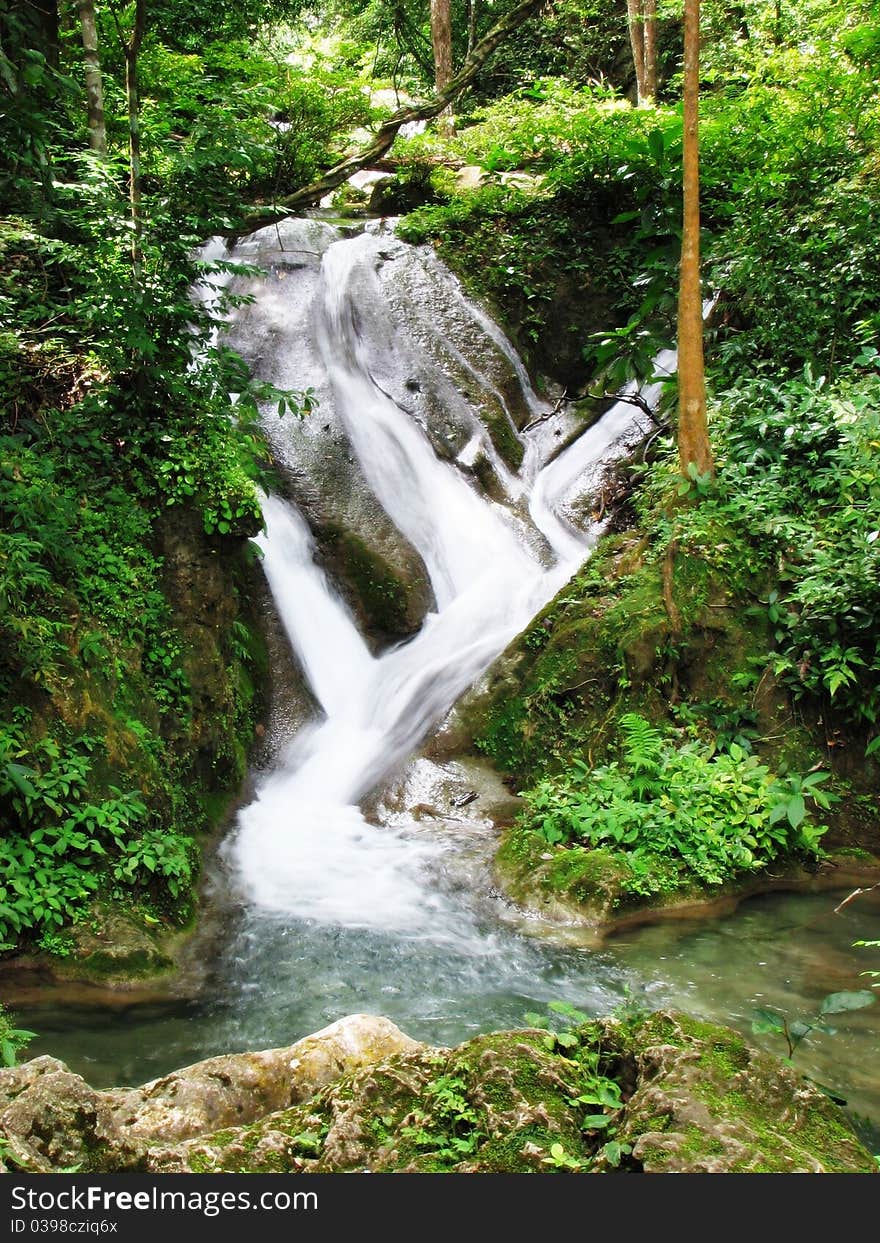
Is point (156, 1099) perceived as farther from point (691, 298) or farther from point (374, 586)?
point (691, 298)

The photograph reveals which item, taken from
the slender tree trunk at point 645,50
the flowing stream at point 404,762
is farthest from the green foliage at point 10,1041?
the slender tree trunk at point 645,50

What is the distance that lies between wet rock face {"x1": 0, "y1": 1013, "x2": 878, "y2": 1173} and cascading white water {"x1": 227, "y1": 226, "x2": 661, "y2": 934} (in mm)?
2837

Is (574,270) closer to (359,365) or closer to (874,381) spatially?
(359,365)

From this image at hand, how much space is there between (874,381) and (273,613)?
588cm

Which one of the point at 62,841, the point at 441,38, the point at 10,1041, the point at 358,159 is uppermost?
the point at 441,38

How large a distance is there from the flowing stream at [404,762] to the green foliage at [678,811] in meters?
0.38

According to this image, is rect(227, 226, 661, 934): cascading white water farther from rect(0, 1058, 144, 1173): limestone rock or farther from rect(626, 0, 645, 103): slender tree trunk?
rect(626, 0, 645, 103): slender tree trunk

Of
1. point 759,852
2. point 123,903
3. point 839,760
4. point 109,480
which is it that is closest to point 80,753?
point 123,903

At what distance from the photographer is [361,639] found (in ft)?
28.5

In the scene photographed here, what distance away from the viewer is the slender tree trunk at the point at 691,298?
6.87 metres

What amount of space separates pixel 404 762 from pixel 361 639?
161 cm

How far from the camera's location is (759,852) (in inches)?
239

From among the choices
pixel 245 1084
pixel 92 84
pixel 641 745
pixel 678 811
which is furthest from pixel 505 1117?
pixel 92 84

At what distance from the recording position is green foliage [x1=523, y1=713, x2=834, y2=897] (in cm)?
586
